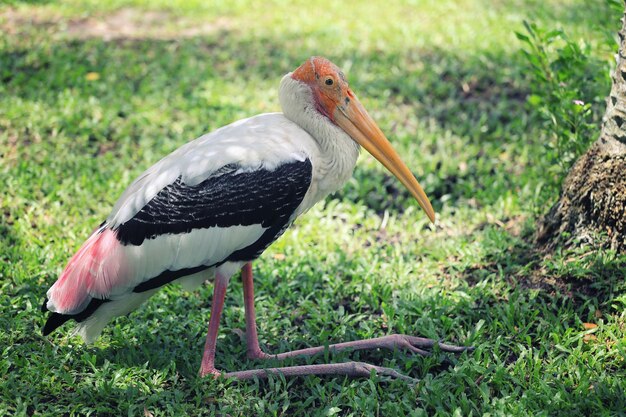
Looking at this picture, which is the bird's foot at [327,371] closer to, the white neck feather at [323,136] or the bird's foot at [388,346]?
the bird's foot at [388,346]

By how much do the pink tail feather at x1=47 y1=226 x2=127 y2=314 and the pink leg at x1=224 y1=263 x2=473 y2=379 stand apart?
615 mm

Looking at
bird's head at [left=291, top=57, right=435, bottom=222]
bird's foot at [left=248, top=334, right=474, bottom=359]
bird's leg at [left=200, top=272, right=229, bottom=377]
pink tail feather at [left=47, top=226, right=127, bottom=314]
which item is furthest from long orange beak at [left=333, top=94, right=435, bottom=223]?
pink tail feather at [left=47, top=226, right=127, bottom=314]

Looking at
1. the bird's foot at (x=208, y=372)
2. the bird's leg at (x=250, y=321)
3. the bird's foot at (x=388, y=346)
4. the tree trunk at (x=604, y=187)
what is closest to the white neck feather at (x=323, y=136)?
the bird's leg at (x=250, y=321)

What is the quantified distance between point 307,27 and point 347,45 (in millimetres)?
662

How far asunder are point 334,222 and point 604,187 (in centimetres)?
166

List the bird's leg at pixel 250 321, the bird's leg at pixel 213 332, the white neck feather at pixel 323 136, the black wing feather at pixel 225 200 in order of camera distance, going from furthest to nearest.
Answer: the bird's leg at pixel 250 321, the white neck feather at pixel 323 136, the bird's leg at pixel 213 332, the black wing feather at pixel 225 200

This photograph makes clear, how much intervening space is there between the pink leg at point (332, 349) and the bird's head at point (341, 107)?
1.98 feet

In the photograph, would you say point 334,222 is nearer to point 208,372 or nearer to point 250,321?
point 250,321

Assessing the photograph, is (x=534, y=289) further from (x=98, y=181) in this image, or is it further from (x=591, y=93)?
(x=98, y=181)

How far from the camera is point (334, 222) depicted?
453cm

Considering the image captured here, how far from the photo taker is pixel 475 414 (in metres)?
2.90

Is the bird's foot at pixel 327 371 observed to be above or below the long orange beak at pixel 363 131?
below

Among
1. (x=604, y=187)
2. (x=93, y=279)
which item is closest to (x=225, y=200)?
(x=93, y=279)

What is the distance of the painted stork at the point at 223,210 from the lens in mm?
3090
